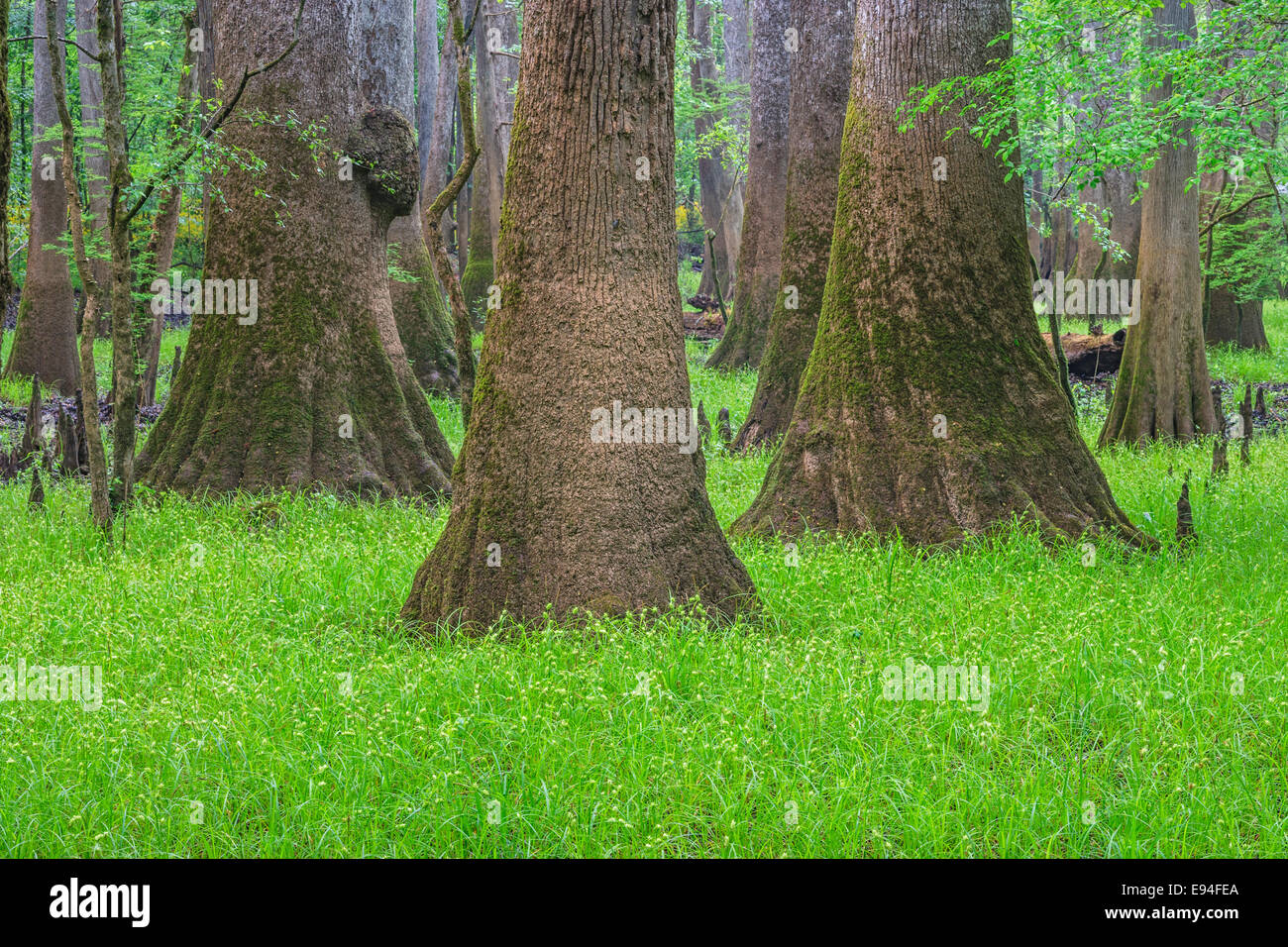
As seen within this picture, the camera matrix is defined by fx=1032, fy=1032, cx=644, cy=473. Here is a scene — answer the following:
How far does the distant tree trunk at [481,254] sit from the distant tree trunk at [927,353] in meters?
12.3

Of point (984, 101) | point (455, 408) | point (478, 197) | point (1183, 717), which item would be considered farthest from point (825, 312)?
point (478, 197)

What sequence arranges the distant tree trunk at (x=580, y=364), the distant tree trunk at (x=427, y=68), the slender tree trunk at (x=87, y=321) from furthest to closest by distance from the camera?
the distant tree trunk at (x=427, y=68) → the slender tree trunk at (x=87, y=321) → the distant tree trunk at (x=580, y=364)

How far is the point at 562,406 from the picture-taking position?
16.2 ft

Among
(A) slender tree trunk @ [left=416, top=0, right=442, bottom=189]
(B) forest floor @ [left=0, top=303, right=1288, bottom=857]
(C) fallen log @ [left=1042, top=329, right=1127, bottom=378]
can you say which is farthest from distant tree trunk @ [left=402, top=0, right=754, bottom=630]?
(A) slender tree trunk @ [left=416, top=0, right=442, bottom=189]

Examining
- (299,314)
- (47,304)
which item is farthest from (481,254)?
(299,314)

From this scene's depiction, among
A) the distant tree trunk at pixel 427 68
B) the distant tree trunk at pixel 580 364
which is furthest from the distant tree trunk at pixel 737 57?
the distant tree trunk at pixel 580 364

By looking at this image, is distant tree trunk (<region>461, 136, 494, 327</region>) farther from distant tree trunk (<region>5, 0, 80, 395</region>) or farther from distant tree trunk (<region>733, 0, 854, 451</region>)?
distant tree trunk (<region>733, 0, 854, 451</region>)

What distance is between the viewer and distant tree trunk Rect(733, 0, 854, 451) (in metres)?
10.4

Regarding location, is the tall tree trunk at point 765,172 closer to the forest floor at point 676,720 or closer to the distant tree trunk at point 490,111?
the distant tree trunk at point 490,111

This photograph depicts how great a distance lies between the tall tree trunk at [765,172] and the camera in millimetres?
15031

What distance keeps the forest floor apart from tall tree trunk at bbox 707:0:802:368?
970 cm

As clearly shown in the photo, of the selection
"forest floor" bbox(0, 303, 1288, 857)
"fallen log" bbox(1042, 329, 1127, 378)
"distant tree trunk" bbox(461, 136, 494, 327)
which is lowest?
"forest floor" bbox(0, 303, 1288, 857)
